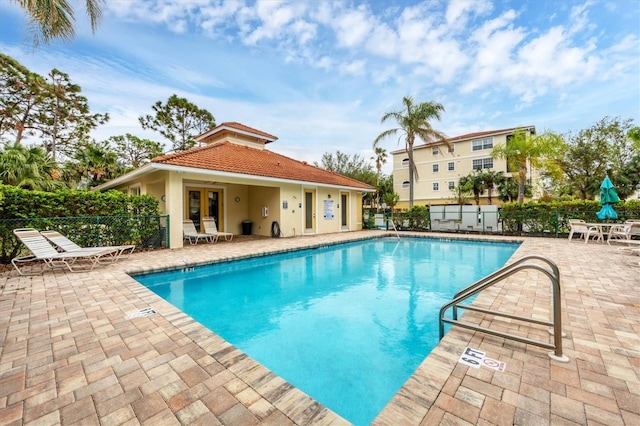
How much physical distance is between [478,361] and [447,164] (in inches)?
1428

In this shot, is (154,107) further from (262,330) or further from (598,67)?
(598,67)

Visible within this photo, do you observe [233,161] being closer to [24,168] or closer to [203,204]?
[203,204]

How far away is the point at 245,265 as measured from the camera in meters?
8.80

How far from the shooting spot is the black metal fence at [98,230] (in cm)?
723

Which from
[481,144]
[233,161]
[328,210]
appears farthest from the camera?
[481,144]

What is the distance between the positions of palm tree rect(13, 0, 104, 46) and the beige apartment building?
1073 inches

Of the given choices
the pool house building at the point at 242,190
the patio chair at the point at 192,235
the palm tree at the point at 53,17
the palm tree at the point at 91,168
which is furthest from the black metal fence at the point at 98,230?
the palm tree at the point at 91,168

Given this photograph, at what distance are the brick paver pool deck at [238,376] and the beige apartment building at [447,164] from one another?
2768cm

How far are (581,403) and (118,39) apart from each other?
15.7 m

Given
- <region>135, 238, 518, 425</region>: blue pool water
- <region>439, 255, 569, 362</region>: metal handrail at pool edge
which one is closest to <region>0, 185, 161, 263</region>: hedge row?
<region>135, 238, 518, 425</region>: blue pool water

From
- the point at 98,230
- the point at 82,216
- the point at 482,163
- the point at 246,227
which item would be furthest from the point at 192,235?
the point at 482,163

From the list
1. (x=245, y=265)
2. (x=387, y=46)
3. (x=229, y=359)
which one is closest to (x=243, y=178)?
(x=245, y=265)

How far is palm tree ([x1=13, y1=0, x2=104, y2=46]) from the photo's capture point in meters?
6.22

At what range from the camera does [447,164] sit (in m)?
34.9
